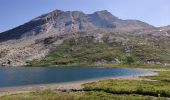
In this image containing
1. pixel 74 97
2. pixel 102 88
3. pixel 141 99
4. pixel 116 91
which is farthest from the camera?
pixel 102 88

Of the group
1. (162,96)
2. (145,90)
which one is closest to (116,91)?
(145,90)

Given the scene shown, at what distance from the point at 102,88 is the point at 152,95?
17.5m

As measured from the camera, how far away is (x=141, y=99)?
66062mm

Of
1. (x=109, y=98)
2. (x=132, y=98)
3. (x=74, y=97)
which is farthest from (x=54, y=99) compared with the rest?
(x=132, y=98)

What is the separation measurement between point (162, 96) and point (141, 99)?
9.31 meters

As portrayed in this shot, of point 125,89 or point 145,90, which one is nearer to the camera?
point 145,90

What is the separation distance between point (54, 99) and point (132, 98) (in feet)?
56.0

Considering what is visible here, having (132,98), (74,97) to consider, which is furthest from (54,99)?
(132,98)

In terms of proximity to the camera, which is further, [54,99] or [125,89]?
[125,89]

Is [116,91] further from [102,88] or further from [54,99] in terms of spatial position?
[54,99]

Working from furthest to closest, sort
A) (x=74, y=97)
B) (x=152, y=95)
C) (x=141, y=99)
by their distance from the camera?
(x=152, y=95) < (x=74, y=97) < (x=141, y=99)

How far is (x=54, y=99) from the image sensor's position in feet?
224

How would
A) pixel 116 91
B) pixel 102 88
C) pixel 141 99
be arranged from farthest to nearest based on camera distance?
1. pixel 102 88
2. pixel 116 91
3. pixel 141 99

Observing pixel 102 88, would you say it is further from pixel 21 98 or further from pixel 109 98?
pixel 21 98
